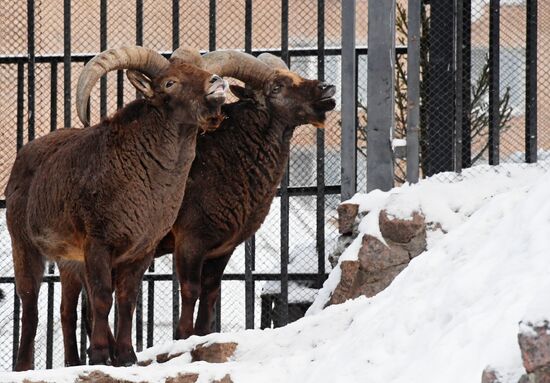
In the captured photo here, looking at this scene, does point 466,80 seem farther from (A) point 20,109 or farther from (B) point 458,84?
(A) point 20,109

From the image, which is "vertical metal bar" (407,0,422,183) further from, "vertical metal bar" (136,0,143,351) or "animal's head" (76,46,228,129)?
"vertical metal bar" (136,0,143,351)

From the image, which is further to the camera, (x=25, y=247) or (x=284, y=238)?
(x=284, y=238)

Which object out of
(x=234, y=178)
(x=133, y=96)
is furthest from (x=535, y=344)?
(x=133, y=96)

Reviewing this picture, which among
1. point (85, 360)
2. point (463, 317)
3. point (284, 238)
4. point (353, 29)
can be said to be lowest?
point (85, 360)

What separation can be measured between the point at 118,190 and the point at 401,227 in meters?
2.39

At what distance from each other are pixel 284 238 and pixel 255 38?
4.05m

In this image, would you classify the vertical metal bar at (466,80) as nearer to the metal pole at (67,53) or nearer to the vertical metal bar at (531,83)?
the vertical metal bar at (531,83)

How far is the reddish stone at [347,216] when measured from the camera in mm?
10734

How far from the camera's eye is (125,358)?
358 inches

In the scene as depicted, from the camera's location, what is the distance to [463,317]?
547cm

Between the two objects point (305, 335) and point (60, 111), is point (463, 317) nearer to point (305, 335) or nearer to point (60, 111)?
point (305, 335)

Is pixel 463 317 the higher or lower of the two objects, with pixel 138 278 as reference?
higher

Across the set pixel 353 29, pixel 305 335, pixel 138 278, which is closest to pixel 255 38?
pixel 353 29

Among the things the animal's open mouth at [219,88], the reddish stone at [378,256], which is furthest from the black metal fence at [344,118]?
the animal's open mouth at [219,88]
